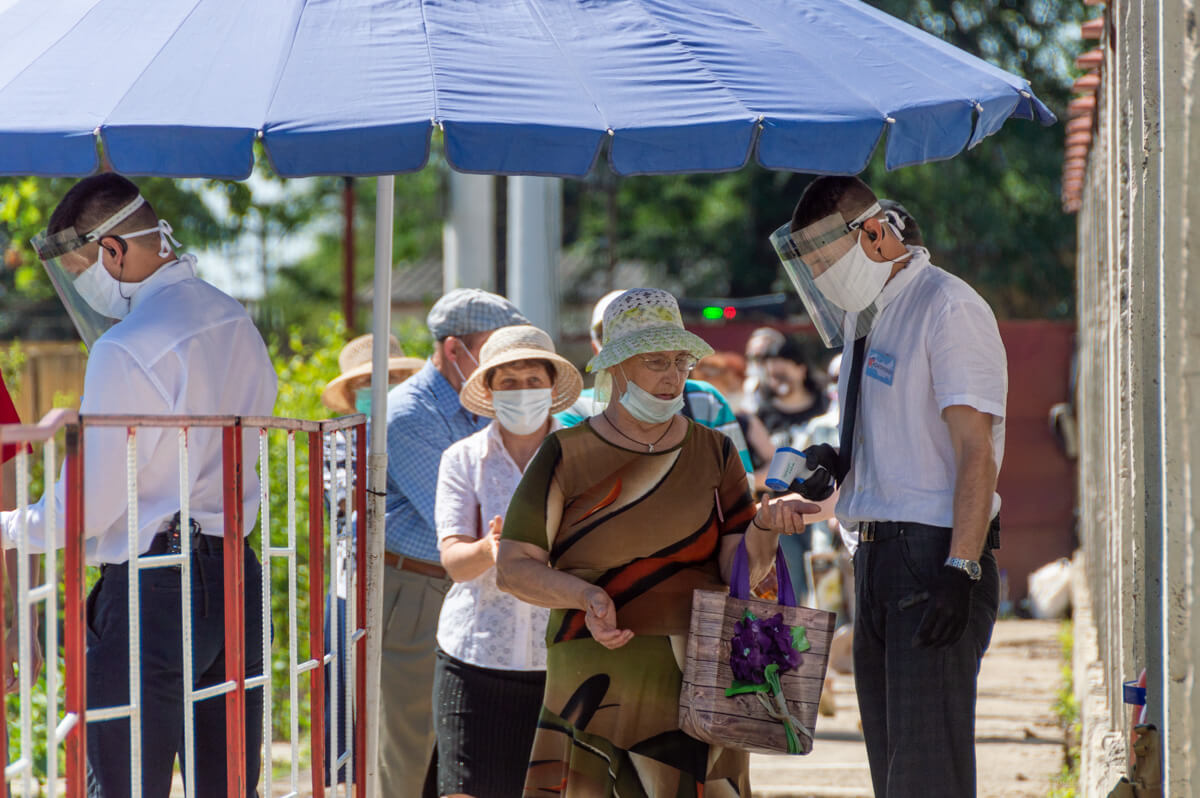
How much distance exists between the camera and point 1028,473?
12.8 meters

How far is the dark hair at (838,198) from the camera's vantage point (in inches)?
141

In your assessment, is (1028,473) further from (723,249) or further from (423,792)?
(723,249)

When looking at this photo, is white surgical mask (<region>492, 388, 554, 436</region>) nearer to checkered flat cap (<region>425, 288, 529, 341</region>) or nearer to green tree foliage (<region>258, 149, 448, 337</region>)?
checkered flat cap (<region>425, 288, 529, 341</region>)

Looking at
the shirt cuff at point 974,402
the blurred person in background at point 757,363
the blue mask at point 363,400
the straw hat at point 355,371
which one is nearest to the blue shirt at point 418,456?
the blue mask at point 363,400

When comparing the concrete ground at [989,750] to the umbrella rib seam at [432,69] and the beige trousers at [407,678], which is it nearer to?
the beige trousers at [407,678]

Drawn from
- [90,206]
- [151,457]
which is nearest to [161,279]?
[90,206]

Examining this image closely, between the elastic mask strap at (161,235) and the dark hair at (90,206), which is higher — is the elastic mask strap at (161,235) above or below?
below

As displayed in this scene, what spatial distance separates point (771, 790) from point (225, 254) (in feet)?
60.1

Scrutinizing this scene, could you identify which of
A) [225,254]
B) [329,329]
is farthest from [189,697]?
[225,254]

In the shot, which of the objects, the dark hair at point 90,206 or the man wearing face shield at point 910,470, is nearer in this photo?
the man wearing face shield at point 910,470

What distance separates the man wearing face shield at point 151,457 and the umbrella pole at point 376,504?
0.31 m

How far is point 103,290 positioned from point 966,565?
6.84 ft

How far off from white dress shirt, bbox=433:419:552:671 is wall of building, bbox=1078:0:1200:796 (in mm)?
1581

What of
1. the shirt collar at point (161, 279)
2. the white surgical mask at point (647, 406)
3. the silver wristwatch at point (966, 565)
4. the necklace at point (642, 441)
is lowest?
the silver wristwatch at point (966, 565)
